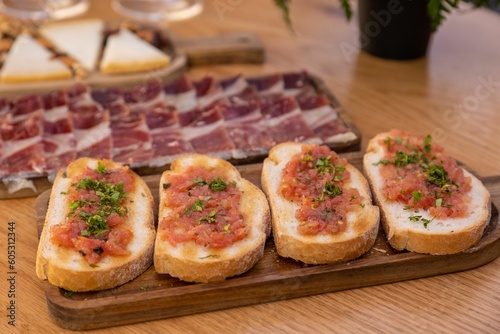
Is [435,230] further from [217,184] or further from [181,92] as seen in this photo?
[181,92]

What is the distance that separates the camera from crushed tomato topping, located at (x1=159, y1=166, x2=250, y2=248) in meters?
2.50

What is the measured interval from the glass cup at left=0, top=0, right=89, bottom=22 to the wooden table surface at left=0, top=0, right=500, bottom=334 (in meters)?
0.13

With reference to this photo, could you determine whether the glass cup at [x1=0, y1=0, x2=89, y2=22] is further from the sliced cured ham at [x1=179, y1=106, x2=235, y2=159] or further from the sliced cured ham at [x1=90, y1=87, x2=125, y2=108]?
the sliced cured ham at [x1=179, y1=106, x2=235, y2=159]

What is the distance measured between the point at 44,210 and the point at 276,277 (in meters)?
1.06

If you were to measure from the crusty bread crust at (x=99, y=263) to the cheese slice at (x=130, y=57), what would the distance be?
1385 millimetres

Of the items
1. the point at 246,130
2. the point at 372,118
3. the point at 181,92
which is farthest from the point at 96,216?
the point at 372,118

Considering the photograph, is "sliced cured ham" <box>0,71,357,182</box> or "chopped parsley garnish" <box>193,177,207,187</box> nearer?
"chopped parsley garnish" <box>193,177,207,187</box>

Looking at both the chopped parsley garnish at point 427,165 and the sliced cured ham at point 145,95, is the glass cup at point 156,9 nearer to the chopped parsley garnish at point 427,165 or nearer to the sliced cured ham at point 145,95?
the sliced cured ham at point 145,95

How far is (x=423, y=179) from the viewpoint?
2799 millimetres

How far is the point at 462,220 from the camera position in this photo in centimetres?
265

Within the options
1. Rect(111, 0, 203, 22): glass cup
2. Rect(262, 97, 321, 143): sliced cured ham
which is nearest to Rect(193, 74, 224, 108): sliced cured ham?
Rect(262, 97, 321, 143): sliced cured ham

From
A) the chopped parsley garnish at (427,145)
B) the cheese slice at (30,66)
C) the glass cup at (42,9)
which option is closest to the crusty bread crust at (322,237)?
the chopped parsley garnish at (427,145)

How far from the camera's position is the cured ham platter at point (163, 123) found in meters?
3.19

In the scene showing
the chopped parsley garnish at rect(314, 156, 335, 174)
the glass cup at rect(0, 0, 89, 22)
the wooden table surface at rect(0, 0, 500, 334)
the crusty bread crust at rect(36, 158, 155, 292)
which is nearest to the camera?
the crusty bread crust at rect(36, 158, 155, 292)
